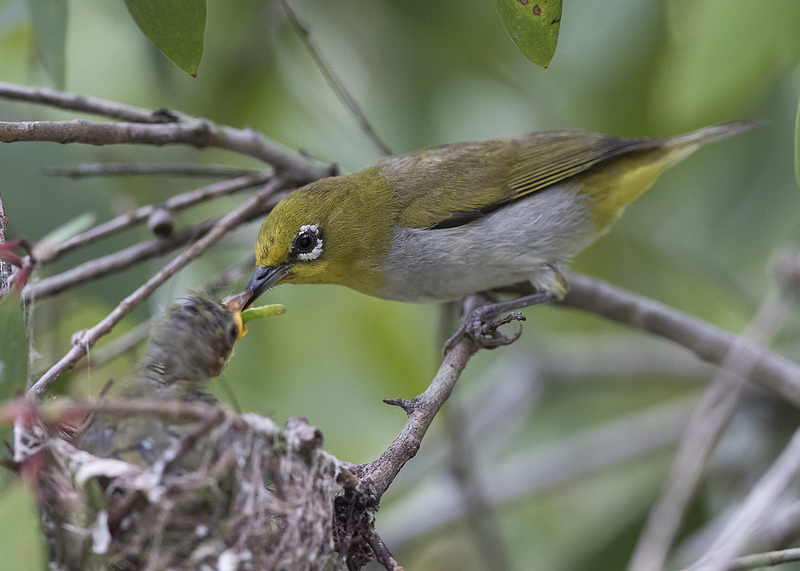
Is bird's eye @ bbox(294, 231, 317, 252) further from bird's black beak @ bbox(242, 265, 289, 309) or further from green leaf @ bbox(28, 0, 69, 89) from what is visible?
green leaf @ bbox(28, 0, 69, 89)

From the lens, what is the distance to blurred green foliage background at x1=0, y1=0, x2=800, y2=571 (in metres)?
4.70

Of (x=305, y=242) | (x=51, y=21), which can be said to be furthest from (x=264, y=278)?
(x=51, y=21)

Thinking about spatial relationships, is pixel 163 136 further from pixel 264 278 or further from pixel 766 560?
pixel 766 560

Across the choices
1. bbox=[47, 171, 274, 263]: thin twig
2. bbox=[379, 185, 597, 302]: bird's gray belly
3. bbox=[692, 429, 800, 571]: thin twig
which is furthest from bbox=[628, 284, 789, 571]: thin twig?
bbox=[47, 171, 274, 263]: thin twig

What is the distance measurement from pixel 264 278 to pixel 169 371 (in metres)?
0.92

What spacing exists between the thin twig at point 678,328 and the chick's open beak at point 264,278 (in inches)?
60.3

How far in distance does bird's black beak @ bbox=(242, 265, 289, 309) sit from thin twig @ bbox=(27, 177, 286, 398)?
0.23 metres

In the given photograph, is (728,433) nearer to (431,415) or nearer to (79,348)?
(431,415)

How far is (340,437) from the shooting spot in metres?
5.59

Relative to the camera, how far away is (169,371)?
2.50 meters

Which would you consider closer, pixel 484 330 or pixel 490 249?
pixel 484 330

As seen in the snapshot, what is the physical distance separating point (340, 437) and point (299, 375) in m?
0.55

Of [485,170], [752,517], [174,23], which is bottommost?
[752,517]

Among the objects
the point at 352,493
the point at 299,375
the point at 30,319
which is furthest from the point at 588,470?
the point at 30,319
